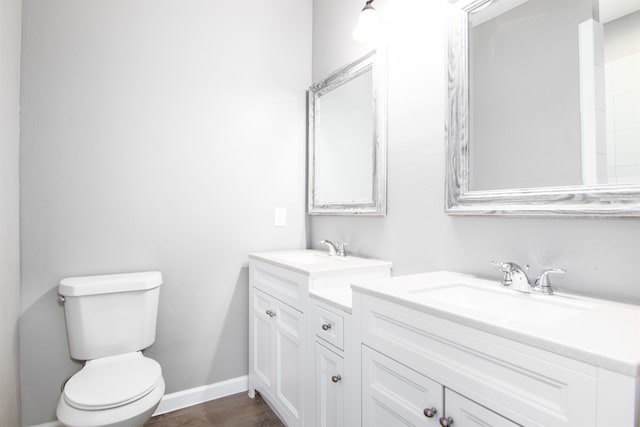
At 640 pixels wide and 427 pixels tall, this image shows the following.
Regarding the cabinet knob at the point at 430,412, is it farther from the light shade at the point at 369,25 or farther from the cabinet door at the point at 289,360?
the light shade at the point at 369,25

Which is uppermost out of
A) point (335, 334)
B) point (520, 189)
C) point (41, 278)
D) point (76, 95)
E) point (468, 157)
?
point (76, 95)

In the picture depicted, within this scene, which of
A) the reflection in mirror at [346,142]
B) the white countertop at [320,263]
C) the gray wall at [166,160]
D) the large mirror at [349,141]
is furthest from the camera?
the reflection in mirror at [346,142]

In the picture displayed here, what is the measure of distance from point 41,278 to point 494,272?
6.59 feet

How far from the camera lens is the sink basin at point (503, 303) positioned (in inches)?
35.9

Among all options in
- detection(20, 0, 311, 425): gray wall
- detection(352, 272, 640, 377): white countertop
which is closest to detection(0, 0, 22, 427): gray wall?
detection(20, 0, 311, 425): gray wall

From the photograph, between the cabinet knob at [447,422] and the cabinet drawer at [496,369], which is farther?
the cabinet knob at [447,422]

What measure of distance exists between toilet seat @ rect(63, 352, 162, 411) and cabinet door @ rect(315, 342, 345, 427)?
68 cm

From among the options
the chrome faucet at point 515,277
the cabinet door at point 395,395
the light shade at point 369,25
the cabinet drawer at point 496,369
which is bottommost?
the cabinet door at point 395,395

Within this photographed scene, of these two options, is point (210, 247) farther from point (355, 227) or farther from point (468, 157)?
point (468, 157)

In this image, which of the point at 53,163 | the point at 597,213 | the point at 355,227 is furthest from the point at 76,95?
the point at 597,213

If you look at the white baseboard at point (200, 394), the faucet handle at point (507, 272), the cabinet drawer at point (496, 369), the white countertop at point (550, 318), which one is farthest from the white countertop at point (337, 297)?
the white baseboard at point (200, 394)

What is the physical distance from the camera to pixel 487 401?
0.76 metres

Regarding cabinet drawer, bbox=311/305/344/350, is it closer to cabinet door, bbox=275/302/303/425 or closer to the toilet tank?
cabinet door, bbox=275/302/303/425

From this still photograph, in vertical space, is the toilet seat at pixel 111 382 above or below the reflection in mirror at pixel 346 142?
below
